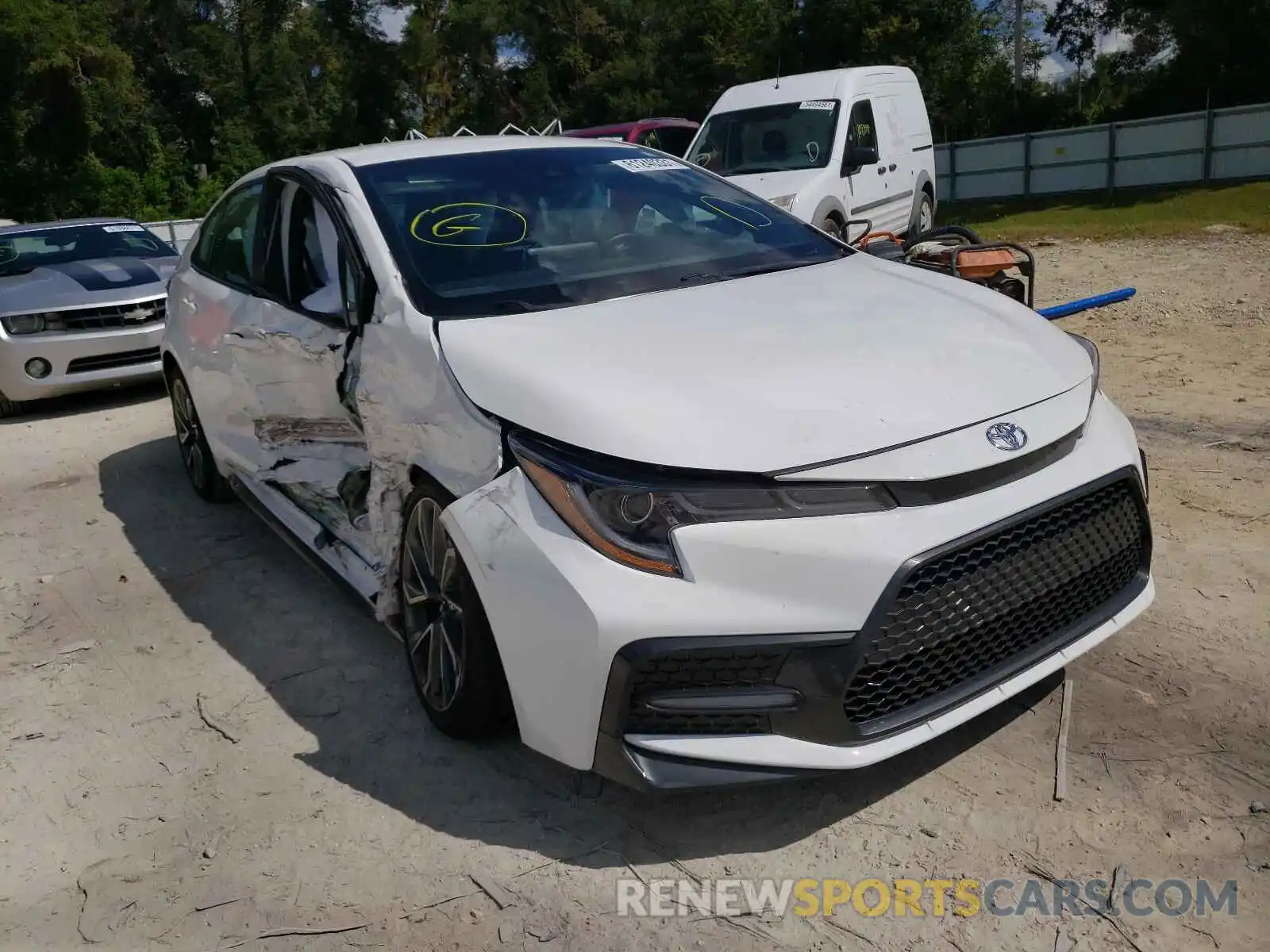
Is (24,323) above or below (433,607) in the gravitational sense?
below

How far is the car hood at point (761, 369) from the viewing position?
2547 mm

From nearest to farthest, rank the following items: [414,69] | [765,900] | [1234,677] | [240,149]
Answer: [765,900] < [1234,677] < [240,149] < [414,69]

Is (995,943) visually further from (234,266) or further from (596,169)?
(234,266)

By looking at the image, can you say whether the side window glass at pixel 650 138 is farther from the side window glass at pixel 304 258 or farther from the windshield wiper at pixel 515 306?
the windshield wiper at pixel 515 306

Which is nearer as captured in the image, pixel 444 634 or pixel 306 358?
pixel 444 634

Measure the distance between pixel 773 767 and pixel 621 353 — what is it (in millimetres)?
1086

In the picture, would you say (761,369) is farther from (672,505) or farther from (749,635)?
(749,635)

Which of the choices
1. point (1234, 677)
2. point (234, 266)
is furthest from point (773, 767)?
point (234, 266)

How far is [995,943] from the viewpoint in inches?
94.8

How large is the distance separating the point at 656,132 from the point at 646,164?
1306 cm

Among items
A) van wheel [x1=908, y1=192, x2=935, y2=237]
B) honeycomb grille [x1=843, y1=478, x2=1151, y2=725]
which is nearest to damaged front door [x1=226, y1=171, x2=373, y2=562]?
honeycomb grille [x1=843, y1=478, x2=1151, y2=725]

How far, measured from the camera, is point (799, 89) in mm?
11594

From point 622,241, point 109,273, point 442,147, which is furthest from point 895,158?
point 622,241

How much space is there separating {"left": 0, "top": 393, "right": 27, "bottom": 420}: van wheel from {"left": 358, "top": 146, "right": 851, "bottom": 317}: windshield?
20.1 feet
